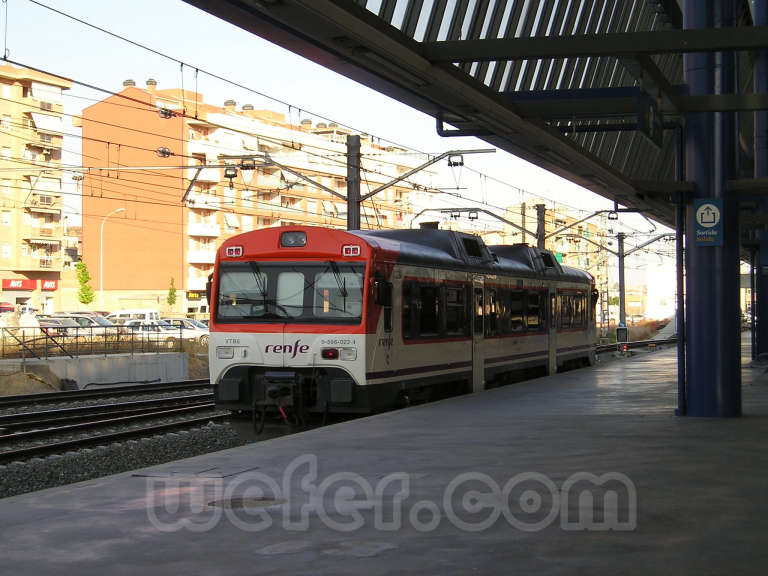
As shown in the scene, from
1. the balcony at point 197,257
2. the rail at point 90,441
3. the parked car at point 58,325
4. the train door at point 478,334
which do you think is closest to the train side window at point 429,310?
the train door at point 478,334

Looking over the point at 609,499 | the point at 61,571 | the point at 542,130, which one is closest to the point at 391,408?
the point at 542,130

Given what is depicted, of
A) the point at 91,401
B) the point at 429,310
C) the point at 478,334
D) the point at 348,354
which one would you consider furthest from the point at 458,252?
the point at 91,401

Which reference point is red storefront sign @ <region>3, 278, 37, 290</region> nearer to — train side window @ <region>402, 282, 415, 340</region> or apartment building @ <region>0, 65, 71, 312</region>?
apartment building @ <region>0, 65, 71, 312</region>

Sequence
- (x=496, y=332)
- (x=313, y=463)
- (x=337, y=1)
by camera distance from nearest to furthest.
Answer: (x=337, y=1), (x=313, y=463), (x=496, y=332)

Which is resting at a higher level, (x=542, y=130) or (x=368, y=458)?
(x=542, y=130)

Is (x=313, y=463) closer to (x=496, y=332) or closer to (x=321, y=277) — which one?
(x=321, y=277)

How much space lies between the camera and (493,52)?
33.6 feet

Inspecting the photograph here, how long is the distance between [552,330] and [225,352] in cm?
1177

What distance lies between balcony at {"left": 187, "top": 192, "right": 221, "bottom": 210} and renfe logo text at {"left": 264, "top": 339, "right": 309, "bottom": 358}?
66.7 meters

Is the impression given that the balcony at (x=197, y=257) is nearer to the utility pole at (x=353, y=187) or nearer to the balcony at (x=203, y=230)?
the balcony at (x=203, y=230)

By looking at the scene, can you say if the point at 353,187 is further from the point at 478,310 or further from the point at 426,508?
the point at 426,508

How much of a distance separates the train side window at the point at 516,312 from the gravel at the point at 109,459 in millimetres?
7498

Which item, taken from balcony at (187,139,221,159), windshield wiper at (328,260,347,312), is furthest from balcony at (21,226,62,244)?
windshield wiper at (328,260,347,312)

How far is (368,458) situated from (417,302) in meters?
6.96
